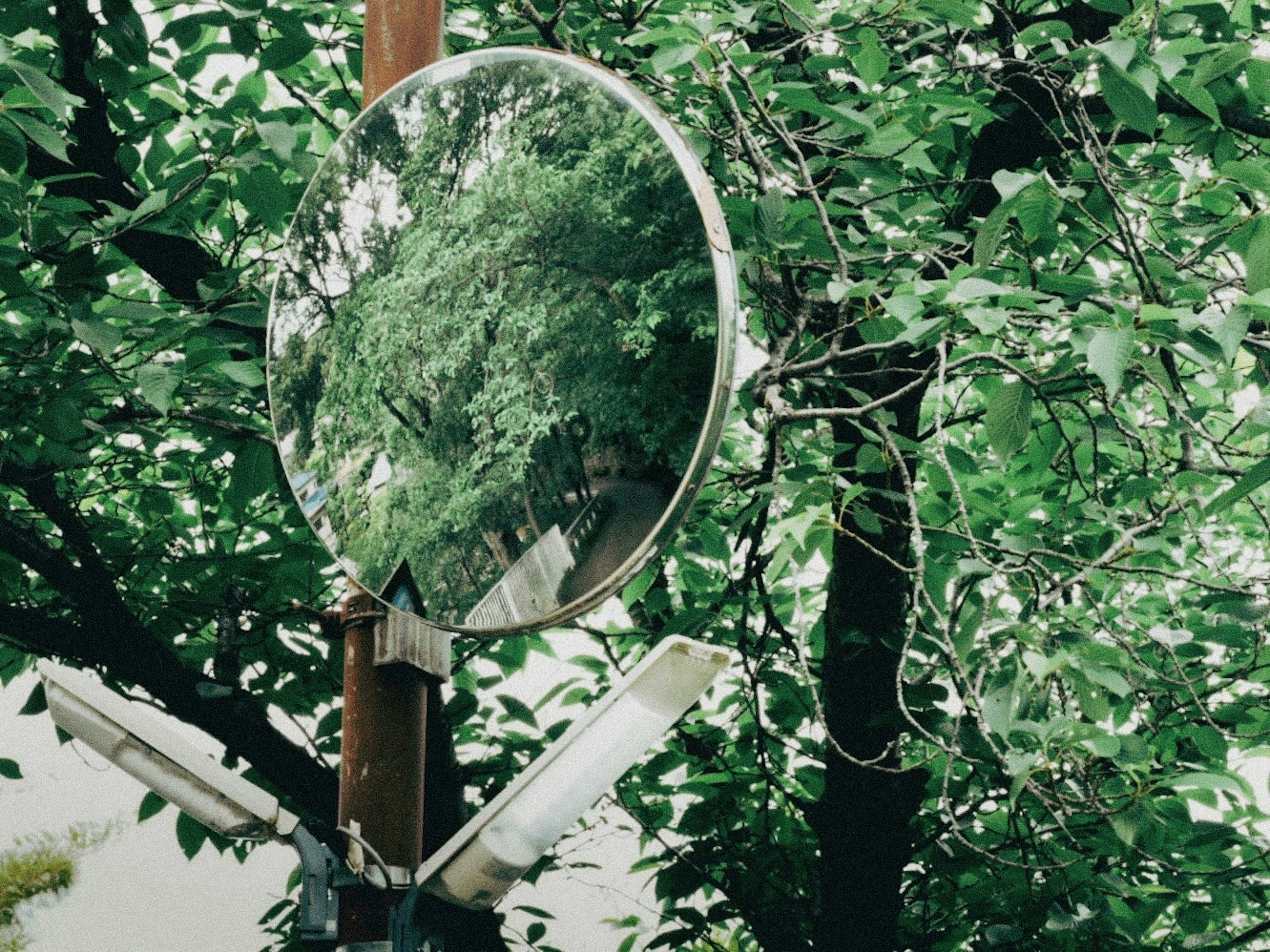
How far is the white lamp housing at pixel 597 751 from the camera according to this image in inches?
64.6

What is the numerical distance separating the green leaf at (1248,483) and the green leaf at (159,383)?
2.01 metres

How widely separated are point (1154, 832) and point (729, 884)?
1.36 metres

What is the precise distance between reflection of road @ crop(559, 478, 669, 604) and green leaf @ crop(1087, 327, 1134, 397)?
73 cm

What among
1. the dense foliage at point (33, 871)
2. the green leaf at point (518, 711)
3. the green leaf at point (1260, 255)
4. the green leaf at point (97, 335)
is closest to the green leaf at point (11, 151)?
the green leaf at point (97, 335)

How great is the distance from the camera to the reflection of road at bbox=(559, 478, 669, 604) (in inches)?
64.9

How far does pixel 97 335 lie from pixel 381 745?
1108 mm

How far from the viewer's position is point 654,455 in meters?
1.65

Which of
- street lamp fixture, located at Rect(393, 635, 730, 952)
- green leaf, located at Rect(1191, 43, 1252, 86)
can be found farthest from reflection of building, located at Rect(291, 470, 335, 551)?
green leaf, located at Rect(1191, 43, 1252, 86)

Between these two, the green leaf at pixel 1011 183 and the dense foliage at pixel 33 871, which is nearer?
the green leaf at pixel 1011 183

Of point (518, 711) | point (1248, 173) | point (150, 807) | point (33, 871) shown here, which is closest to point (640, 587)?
point (518, 711)

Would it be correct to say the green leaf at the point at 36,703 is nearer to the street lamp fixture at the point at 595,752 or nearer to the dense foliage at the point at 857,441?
the dense foliage at the point at 857,441

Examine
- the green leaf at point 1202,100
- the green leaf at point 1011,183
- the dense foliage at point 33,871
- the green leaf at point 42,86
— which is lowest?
the dense foliage at point 33,871

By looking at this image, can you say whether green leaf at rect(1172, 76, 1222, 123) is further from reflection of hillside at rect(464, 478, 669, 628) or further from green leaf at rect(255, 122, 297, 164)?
green leaf at rect(255, 122, 297, 164)

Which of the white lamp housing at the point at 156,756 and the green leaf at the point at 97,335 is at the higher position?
the green leaf at the point at 97,335
